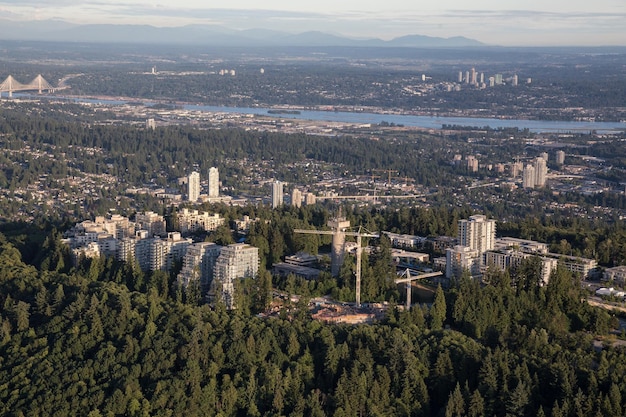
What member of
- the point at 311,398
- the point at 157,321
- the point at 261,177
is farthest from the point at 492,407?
the point at 261,177

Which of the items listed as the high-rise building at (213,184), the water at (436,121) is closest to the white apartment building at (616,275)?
the high-rise building at (213,184)

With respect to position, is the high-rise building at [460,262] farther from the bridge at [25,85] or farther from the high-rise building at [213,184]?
the bridge at [25,85]

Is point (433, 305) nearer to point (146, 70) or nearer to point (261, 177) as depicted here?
point (261, 177)

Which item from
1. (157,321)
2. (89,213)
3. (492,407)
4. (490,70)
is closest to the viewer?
(492,407)

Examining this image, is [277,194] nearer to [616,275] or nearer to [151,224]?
[151,224]

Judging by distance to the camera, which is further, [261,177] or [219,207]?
[261,177]

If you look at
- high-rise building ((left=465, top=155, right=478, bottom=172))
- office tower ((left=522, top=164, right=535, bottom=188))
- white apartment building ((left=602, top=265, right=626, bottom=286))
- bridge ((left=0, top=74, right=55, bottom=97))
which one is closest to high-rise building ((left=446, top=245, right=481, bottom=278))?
white apartment building ((left=602, top=265, right=626, bottom=286))
